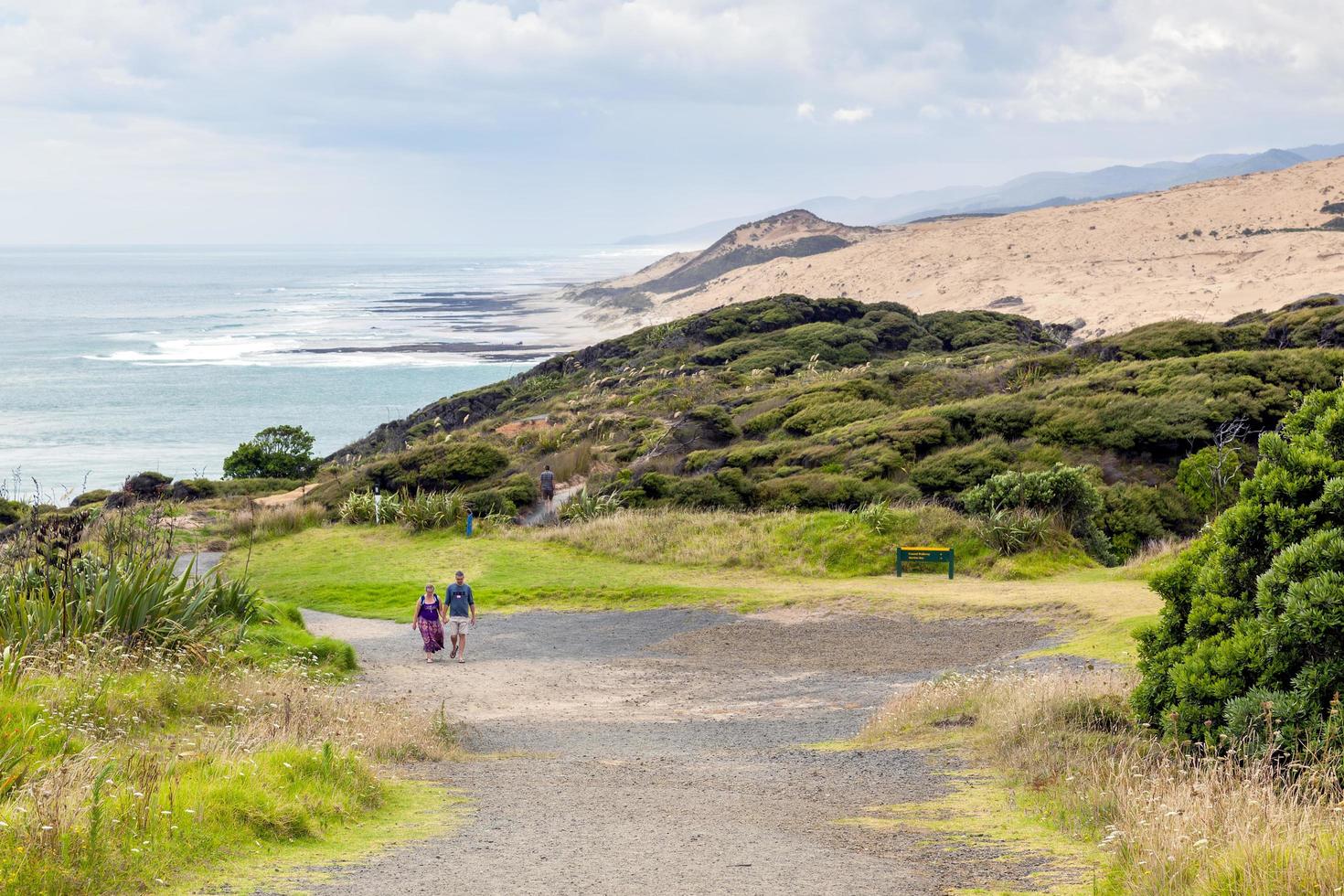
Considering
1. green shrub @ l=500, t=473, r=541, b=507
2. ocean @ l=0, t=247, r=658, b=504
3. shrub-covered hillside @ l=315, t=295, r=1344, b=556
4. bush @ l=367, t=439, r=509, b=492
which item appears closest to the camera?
shrub-covered hillside @ l=315, t=295, r=1344, b=556

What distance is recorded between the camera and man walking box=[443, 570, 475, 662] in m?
15.6

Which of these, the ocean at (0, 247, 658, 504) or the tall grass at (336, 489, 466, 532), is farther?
the ocean at (0, 247, 658, 504)

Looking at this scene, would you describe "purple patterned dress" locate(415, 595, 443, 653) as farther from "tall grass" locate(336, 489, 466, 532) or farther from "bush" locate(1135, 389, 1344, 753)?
"tall grass" locate(336, 489, 466, 532)

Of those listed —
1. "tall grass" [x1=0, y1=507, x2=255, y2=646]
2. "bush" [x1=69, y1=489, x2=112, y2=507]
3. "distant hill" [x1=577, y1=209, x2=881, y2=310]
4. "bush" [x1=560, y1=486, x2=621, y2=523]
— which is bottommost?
"bush" [x1=69, y1=489, x2=112, y2=507]

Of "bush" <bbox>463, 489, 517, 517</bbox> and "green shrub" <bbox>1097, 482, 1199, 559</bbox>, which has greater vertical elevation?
"bush" <bbox>463, 489, 517, 517</bbox>

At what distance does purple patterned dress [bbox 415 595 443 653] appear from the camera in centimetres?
1552

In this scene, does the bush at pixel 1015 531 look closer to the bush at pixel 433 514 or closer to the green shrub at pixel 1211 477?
the green shrub at pixel 1211 477

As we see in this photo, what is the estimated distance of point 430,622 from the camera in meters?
15.6

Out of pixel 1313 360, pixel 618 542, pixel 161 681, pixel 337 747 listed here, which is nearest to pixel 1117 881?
pixel 337 747

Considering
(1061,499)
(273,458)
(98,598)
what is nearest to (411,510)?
(1061,499)

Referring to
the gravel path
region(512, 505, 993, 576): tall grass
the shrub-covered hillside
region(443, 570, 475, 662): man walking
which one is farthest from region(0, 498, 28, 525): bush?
region(443, 570, 475, 662): man walking

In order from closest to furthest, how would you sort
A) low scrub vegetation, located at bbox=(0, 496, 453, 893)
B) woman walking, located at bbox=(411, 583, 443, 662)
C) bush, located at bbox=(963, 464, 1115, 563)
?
low scrub vegetation, located at bbox=(0, 496, 453, 893) → woman walking, located at bbox=(411, 583, 443, 662) → bush, located at bbox=(963, 464, 1115, 563)

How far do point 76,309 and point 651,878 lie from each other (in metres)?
184

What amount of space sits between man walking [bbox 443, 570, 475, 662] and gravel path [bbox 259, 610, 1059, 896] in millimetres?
300
